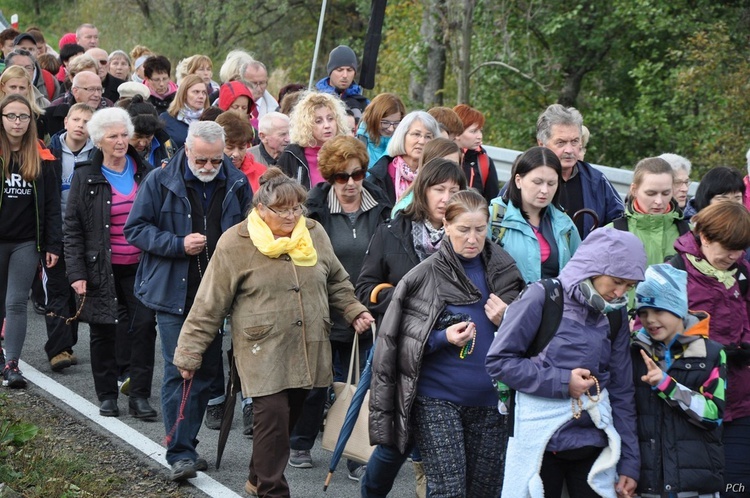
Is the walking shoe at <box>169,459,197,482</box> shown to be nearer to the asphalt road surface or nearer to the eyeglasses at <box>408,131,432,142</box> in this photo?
the asphalt road surface

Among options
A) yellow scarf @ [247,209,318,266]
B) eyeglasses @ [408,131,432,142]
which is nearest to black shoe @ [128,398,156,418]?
yellow scarf @ [247,209,318,266]

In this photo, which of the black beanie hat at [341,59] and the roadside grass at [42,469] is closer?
the roadside grass at [42,469]

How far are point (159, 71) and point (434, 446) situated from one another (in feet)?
27.3

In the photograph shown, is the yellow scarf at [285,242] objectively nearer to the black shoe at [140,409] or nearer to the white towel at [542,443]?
the white towel at [542,443]

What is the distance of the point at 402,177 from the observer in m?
8.20

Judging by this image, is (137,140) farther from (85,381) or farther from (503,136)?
(503,136)

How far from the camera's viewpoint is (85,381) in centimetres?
916

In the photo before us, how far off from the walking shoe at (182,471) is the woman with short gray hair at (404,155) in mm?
2316

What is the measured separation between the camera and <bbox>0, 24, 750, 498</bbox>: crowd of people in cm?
521

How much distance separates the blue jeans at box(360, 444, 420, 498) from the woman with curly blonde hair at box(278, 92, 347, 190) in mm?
2985

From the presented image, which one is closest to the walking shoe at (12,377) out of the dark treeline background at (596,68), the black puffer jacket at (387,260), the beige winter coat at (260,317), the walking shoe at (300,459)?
the walking shoe at (300,459)

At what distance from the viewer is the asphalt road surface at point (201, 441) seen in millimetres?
7086

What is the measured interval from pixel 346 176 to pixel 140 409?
228 centimetres

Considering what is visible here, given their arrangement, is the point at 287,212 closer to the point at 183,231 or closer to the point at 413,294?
the point at 413,294
